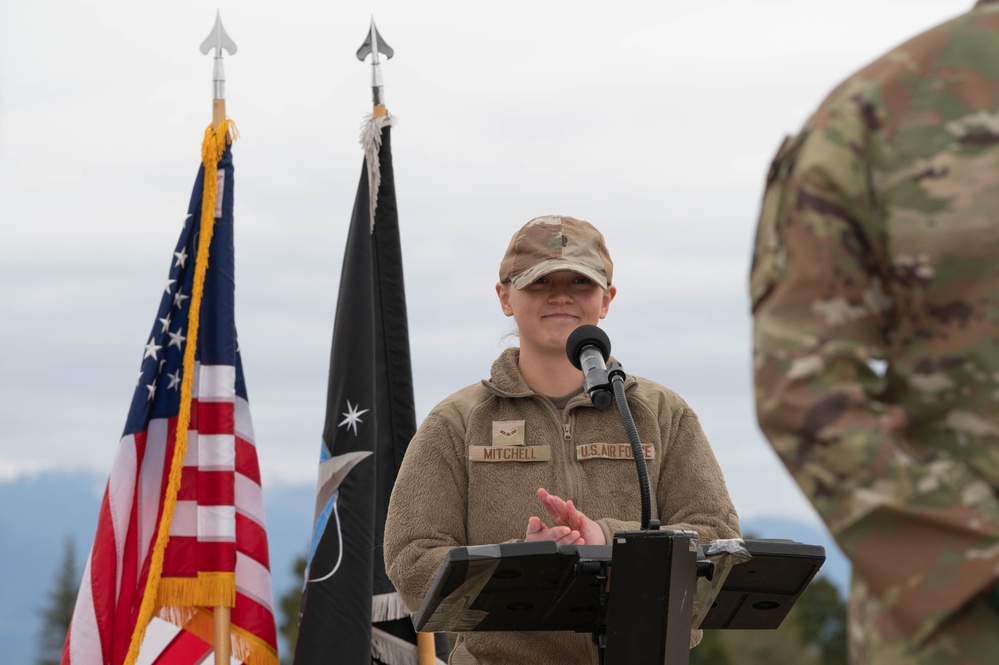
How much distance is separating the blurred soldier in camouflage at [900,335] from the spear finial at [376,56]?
152 inches

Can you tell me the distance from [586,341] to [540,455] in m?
0.45

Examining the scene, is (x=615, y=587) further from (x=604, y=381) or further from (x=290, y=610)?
(x=290, y=610)

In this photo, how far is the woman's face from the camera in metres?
3.19

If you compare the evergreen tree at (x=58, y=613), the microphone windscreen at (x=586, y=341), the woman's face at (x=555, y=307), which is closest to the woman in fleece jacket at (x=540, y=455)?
the woman's face at (x=555, y=307)

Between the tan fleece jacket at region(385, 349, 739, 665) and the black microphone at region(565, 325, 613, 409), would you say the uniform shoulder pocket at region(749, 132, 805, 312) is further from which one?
the tan fleece jacket at region(385, 349, 739, 665)

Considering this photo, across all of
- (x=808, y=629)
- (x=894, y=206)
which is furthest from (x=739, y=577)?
(x=808, y=629)

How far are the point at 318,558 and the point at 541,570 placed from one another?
2668 mm

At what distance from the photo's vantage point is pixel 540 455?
310cm

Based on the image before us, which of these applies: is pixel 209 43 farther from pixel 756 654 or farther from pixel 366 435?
pixel 756 654

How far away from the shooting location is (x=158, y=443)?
5051mm

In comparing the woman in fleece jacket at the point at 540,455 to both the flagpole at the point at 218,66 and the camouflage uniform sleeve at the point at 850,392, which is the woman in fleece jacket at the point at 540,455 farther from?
the flagpole at the point at 218,66

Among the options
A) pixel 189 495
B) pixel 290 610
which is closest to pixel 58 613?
pixel 290 610

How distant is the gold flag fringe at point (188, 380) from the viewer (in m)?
4.71

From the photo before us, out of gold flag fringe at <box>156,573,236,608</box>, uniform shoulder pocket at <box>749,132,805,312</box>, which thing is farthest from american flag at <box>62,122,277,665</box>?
uniform shoulder pocket at <box>749,132,805,312</box>
